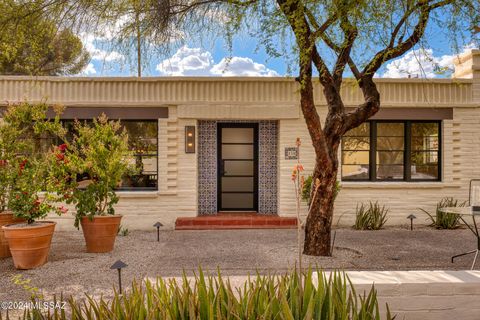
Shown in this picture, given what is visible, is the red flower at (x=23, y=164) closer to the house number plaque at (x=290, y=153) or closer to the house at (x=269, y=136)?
the house at (x=269, y=136)

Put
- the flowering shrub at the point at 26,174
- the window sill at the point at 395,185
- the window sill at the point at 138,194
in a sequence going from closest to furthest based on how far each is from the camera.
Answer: the flowering shrub at the point at 26,174 → the window sill at the point at 138,194 → the window sill at the point at 395,185

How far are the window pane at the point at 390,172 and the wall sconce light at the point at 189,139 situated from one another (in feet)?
15.6

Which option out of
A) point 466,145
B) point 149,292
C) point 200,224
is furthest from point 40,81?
point 466,145

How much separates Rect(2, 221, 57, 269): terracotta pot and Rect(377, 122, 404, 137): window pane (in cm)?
796

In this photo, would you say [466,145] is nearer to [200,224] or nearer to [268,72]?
[268,72]

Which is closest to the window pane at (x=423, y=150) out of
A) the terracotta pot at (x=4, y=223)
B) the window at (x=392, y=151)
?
the window at (x=392, y=151)

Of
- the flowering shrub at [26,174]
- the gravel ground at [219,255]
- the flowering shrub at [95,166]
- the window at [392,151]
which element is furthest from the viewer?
the window at [392,151]

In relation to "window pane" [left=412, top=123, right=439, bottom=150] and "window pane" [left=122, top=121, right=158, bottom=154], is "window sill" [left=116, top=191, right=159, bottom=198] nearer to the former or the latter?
"window pane" [left=122, top=121, right=158, bottom=154]

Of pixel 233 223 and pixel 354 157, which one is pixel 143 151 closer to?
pixel 233 223

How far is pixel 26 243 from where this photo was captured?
5.93 meters

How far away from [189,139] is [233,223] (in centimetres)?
229

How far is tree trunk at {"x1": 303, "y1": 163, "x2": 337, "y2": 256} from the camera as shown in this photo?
21.2 ft

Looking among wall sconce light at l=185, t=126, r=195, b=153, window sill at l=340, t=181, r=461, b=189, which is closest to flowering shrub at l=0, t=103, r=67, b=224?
wall sconce light at l=185, t=126, r=195, b=153

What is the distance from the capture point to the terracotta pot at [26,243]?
592 cm
